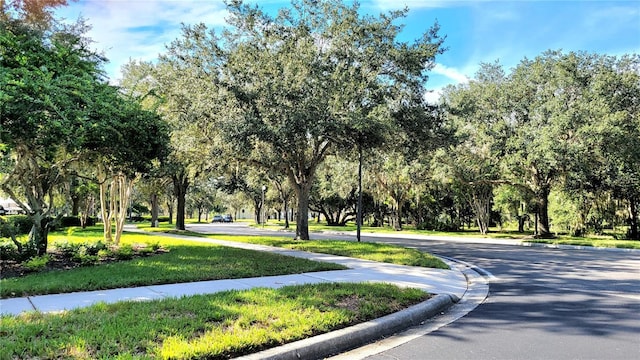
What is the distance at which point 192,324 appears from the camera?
4973 mm

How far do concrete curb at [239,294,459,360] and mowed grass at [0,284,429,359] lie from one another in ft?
0.54

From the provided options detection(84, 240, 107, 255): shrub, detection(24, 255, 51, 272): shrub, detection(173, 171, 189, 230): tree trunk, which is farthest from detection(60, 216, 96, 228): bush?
detection(24, 255, 51, 272): shrub

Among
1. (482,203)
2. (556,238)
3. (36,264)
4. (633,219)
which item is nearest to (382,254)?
(36,264)

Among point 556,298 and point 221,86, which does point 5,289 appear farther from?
point 221,86

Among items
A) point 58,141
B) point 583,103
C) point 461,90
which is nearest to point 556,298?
point 58,141

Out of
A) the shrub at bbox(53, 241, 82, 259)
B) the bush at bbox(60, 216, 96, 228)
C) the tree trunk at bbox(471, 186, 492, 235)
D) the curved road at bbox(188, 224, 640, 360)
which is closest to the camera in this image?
the curved road at bbox(188, 224, 640, 360)

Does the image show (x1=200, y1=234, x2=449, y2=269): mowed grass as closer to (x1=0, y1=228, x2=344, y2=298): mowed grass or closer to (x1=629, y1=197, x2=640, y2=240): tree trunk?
(x1=0, y1=228, x2=344, y2=298): mowed grass

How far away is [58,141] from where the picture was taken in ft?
28.7

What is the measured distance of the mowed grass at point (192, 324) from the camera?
4156 millimetres

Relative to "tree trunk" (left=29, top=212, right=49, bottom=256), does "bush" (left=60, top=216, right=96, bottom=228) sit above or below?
below

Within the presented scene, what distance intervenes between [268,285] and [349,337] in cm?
322

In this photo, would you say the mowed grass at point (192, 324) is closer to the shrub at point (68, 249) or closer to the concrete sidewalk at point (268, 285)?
the concrete sidewalk at point (268, 285)

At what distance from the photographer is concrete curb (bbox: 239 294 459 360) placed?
443cm

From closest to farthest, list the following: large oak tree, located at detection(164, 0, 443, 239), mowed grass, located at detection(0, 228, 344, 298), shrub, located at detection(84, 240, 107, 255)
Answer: mowed grass, located at detection(0, 228, 344, 298)
shrub, located at detection(84, 240, 107, 255)
large oak tree, located at detection(164, 0, 443, 239)
